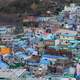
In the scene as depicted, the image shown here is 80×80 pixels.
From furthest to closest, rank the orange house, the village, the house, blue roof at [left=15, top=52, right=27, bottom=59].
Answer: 1. the house
2. the orange house
3. blue roof at [left=15, top=52, right=27, bottom=59]
4. the village

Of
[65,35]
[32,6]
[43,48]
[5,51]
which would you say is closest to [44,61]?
[43,48]

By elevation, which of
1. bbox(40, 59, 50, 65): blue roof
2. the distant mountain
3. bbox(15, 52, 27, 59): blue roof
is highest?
the distant mountain

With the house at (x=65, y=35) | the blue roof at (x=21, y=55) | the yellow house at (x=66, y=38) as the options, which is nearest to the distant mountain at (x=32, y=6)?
the house at (x=65, y=35)

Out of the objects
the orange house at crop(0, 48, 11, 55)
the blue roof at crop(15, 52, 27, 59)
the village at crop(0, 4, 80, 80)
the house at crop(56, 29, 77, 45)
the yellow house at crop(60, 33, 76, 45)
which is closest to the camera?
the village at crop(0, 4, 80, 80)

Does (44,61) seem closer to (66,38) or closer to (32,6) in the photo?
(66,38)

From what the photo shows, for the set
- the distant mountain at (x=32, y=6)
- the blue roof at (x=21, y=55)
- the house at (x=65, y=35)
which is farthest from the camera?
the distant mountain at (x=32, y=6)

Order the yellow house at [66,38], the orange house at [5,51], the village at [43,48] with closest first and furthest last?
the village at [43,48], the orange house at [5,51], the yellow house at [66,38]

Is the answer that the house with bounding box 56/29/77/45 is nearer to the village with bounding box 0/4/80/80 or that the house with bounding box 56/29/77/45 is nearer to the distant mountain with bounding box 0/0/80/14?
the village with bounding box 0/4/80/80

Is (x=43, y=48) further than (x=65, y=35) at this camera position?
No

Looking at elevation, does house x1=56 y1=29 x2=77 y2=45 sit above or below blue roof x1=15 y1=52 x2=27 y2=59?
above

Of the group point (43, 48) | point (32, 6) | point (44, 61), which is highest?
point (32, 6)

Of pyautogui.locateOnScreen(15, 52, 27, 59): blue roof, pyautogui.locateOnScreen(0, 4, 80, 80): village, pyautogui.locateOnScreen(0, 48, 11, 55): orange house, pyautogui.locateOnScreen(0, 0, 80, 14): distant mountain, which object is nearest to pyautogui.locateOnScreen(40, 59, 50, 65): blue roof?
pyautogui.locateOnScreen(0, 4, 80, 80): village

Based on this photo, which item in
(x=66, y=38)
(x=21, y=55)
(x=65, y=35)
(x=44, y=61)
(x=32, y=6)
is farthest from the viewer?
(x=32, y=6)

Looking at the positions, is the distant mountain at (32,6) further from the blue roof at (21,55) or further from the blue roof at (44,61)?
the blue roof at (44,61)
